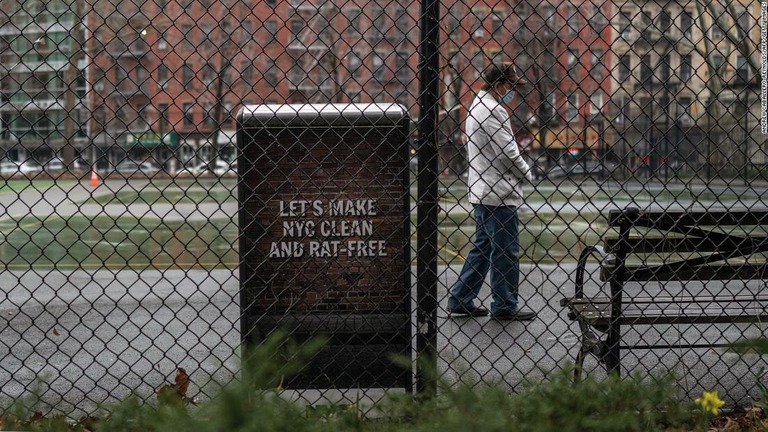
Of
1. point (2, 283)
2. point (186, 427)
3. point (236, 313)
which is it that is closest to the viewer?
point (186, 427)

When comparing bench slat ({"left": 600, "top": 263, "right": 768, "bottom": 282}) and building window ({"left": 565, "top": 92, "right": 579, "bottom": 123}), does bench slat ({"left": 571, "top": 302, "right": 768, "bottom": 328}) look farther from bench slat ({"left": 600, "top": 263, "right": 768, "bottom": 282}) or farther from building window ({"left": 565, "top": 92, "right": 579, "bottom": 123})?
building window ({"left": 565, "top": 92, "right": 579, "bottom": 123})

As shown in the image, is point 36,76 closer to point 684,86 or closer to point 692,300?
point 684,86

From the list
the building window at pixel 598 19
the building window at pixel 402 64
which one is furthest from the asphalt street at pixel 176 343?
the building window at pixel 598 19

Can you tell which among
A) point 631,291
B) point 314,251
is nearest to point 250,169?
point 314,251

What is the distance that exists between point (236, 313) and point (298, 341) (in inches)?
137

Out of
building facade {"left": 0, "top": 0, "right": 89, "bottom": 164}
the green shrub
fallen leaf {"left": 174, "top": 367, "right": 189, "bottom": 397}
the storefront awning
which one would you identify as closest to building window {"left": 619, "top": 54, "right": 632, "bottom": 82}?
the green shrub

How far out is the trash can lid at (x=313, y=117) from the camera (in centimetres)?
416

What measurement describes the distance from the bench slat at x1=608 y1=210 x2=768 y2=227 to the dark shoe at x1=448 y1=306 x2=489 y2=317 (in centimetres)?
262

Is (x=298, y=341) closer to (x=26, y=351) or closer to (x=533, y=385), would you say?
(x=533, y=385)

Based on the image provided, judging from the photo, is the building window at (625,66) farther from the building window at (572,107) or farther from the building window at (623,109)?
the building window at (572,107)

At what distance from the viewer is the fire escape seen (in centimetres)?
415

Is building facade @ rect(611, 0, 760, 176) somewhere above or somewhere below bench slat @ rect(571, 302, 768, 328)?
above

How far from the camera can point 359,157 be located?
4.24 m

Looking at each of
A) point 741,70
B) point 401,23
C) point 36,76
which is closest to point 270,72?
point 401,23
